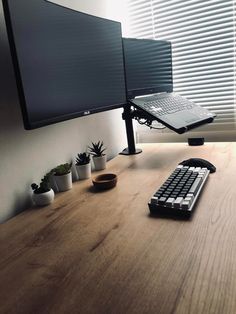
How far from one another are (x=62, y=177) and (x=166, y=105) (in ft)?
2.15

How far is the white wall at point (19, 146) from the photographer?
33.2 inches

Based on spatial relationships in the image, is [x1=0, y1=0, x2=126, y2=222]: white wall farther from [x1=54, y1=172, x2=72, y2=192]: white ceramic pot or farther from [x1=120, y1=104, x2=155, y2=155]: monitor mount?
[x1=120, y1=104, x2=155, y2=155]: monitor mount

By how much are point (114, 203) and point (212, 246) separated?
0.35 m

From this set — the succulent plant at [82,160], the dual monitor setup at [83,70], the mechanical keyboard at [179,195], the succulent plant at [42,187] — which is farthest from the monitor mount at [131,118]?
the succulent plant at [42,187]

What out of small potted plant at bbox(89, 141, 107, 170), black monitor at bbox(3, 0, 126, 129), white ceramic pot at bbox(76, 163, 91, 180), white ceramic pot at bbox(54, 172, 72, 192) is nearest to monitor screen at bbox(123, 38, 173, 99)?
black monitor at bbox(3, 0, 126, 129)

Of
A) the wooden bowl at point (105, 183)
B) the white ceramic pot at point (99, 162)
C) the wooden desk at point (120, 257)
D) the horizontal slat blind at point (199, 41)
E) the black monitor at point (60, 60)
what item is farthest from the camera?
the horizontal slat blind at point (199, 41)

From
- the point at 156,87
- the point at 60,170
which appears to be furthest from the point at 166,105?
the point at 60,170

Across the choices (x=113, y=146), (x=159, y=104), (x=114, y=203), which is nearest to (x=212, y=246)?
(x=114, y=203)

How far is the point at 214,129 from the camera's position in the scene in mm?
1597

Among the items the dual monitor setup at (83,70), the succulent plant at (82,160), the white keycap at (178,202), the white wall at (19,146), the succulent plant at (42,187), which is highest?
the dual monitor setup at (83,70)

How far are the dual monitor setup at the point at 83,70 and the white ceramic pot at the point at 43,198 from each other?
0.25 metres

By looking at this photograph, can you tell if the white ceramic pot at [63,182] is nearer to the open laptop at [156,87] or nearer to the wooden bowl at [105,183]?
the wooden bowl at [105,183]

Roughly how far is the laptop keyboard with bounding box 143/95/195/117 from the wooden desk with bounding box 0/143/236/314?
0.46 meters

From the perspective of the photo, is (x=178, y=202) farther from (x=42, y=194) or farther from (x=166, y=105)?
(x=166, y=105)
